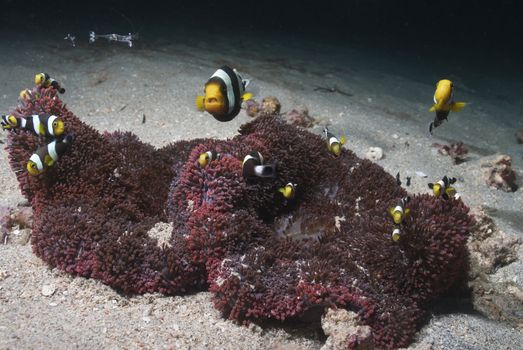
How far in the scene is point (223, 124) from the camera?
275 inches

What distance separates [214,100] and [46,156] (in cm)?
177

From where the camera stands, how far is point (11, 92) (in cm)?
768

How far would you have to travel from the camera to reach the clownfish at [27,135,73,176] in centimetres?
371

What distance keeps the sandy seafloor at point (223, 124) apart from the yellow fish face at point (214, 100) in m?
1.60

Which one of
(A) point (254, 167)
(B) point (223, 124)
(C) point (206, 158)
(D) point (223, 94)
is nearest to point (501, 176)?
(B) point (223, 124)

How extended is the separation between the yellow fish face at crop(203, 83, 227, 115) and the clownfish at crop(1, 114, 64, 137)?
1.65 m

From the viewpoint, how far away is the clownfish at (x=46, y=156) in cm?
371

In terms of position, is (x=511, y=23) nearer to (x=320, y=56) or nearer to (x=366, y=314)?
(x=320, y=56)

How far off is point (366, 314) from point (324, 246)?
62 cm

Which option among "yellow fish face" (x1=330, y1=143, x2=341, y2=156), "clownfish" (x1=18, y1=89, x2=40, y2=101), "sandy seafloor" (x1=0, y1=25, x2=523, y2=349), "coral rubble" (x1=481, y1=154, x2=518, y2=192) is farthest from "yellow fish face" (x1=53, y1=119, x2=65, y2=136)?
"coral rubble" (x1=481, y1=154, x2=518, y2=192)

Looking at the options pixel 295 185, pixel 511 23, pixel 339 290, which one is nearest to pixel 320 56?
pixel 295 185

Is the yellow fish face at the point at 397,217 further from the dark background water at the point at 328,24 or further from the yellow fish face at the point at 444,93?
the dark background water at the point at 328,24

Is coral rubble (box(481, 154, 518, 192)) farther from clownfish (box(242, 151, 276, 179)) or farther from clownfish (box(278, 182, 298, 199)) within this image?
clownfish (box(242, 151, 276, 179))

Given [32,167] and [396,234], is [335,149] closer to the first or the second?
[396,234]
